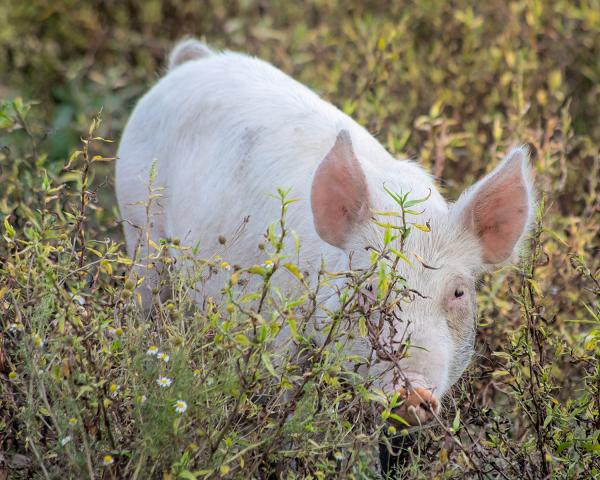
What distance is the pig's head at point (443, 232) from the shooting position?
3162mm

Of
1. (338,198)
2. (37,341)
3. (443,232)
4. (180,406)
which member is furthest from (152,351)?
(443,232)

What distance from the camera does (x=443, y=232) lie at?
330 centimetres

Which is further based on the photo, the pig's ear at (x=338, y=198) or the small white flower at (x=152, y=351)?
the pig's ear at (x=338, y=198)

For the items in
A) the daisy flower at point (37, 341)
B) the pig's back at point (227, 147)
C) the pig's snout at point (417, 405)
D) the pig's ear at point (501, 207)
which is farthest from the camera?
the pig's back at point (227, 147)

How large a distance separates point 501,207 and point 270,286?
109cm

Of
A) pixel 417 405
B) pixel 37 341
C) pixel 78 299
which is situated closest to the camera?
pixel 37 341

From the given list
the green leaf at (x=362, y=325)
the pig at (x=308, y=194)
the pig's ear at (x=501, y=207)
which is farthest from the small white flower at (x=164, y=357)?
the pig's ear at (x=501, y=207)

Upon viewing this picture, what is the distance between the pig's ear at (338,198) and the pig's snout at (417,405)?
68 centimetres

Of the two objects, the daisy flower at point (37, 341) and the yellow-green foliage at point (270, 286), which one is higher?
the daisy flower at point (37, 341)

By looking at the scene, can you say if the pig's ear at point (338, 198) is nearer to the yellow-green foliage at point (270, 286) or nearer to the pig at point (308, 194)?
the pig at point (308, 194)

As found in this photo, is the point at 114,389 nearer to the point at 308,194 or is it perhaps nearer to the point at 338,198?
the point at 338,198

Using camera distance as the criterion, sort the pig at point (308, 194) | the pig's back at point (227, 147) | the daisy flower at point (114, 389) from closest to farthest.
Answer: the daisy flower at point (114, 389) → the pig at point (308, 194) → the pig's back at point (227, 147)

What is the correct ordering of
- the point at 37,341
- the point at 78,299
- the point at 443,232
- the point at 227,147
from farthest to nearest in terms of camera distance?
the point at 227,147, the point at 443,232, the point at 78,299, the point at 37,341

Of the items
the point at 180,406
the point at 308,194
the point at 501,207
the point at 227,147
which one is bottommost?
the point at 227,147
